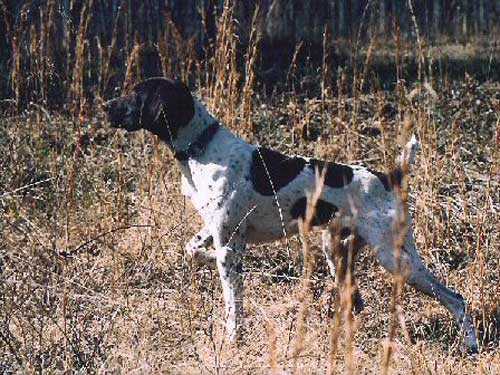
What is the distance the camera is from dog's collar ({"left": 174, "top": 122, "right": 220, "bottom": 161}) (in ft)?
13.3

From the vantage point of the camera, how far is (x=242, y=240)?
403 cm

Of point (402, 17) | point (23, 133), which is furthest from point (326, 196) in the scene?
point (402, 17)

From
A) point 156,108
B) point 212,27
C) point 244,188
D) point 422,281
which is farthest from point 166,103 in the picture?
point 212,27

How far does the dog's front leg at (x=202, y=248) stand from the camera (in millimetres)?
4152

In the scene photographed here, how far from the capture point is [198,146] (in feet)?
13.3

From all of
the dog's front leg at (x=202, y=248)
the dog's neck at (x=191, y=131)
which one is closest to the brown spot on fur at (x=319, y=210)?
the dog's front leg at (x=202, y=248)

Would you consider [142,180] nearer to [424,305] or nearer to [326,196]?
[326,196]

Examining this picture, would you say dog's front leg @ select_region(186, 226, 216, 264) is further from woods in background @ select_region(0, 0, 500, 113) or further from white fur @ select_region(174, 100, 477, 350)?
woods in background @ select_region(0, 0, 500, 113)

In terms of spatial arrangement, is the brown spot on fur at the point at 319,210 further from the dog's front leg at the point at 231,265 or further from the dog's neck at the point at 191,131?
the dog's neck at the point at 191,131

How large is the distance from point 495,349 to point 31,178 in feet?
10.9

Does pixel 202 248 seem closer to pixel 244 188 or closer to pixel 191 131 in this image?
pixel 244 188

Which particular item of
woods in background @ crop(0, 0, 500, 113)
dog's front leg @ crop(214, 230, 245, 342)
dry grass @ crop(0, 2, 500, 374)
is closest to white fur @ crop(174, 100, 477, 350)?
dog's front leg @ crop(214, 230, 245, 342)

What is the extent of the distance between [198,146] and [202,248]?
19.8 inches

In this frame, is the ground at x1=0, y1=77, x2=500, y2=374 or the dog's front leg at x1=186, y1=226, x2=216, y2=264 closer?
the ground at x1=0, y1=77, x2=500, y2=374
